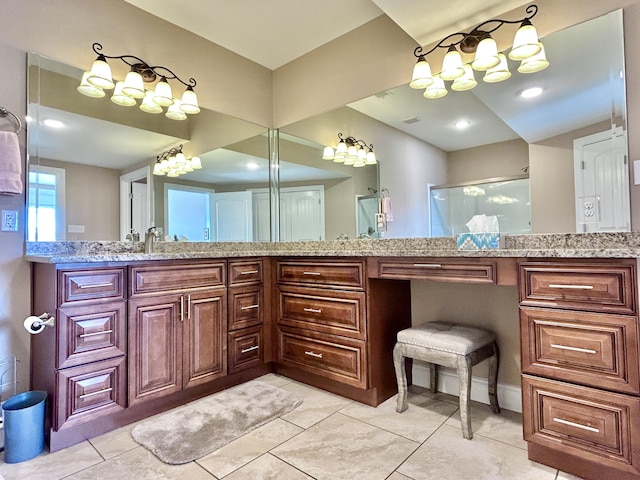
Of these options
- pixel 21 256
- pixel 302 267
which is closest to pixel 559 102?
pixel 302 267

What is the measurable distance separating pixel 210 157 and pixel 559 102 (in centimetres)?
236

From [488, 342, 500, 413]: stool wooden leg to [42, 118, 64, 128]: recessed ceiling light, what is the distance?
2816mm

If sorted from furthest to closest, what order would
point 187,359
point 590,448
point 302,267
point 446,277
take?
point 302,267 < point 187,359 < point 446,277 < point 590,448

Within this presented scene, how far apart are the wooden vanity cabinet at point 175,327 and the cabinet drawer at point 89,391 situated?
0.06 meters

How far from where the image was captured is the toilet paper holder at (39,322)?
160 centimetres

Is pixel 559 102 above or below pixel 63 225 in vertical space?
above

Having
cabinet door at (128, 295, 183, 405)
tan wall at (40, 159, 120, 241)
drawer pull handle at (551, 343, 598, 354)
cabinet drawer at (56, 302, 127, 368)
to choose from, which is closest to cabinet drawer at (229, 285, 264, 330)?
cabinet door at (128, 295, 183, 405)

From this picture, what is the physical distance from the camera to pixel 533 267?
1492mm

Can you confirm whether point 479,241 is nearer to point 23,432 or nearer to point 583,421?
point 583,421

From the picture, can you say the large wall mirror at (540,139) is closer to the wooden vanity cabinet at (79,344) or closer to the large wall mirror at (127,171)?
the large wall mirror at (127,171)

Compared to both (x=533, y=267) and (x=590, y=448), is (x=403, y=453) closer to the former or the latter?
(x=590, y=448)

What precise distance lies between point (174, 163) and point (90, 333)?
138cm

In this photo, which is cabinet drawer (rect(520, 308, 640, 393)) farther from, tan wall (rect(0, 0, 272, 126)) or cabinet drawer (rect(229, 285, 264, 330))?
tan wall (rect(0, 0, 272, 126))

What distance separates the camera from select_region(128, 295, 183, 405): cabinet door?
188 centimetres
